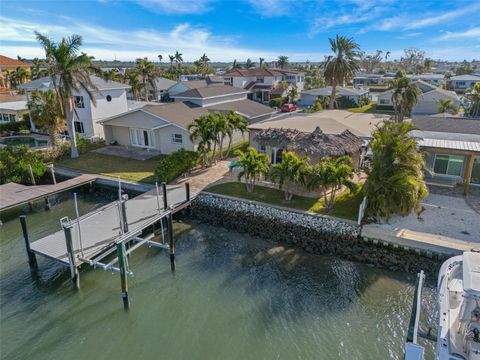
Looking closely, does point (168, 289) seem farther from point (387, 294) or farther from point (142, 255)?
point (387, 294)

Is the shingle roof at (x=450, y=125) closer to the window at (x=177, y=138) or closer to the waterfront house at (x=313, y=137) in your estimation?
the waterfront house at (x=313, y=137)

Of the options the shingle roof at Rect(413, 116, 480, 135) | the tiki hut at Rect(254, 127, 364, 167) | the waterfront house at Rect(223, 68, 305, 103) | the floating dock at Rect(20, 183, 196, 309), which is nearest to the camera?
the floating dock at Rect(20, 183, 196, 309)

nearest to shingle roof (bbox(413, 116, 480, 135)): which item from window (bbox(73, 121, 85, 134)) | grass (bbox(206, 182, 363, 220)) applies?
grass (bbox(206, 182, 363, 220))

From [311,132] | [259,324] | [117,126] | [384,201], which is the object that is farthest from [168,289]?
[117,126]

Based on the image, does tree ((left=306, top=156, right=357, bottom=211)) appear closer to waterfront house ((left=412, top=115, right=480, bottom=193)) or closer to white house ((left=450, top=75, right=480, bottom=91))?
waterfront house ((left=412, top=115, right=480, bottom=193))

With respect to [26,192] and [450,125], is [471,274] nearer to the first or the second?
[450,125]

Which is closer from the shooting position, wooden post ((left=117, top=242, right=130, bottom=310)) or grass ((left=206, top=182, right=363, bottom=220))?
wooden post ((left=117, top=242, right=130, bottom=310))
